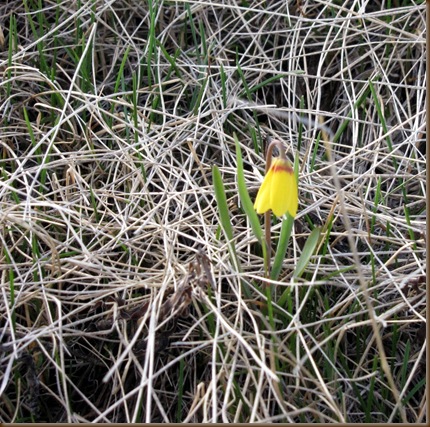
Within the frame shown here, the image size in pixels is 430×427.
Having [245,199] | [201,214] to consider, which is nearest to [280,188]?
[245,199]

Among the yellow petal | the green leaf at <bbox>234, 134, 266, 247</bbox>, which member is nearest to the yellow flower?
the yellow petal

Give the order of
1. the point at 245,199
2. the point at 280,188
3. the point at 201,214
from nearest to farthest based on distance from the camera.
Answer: the point at 280,188, the point at 245,199, the point at 201,214

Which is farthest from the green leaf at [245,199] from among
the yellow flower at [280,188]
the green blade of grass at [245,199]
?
the yellow flower at [280,188]

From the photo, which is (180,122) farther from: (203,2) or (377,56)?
(377,56)

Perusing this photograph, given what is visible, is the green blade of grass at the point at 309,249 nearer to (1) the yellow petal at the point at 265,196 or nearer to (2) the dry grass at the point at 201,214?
(2) the dry grass at the point at 201,214

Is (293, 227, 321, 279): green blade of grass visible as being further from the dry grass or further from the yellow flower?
the yellow flower

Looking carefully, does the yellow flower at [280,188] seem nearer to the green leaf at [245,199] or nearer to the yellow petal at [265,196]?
the yellow petal at [265,196]

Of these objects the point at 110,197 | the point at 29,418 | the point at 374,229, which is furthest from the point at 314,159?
the point at 29,418

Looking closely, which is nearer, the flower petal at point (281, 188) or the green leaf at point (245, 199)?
the flower petal at point (281, 188)

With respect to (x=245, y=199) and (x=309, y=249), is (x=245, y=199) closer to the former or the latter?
(x=245, y=199)

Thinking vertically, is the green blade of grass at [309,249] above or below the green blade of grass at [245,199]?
below
